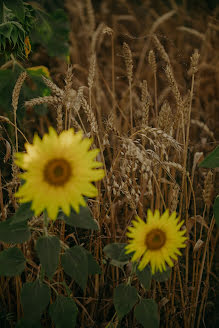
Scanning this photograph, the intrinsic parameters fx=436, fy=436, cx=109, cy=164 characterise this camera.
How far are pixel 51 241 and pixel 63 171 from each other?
0.14 meters

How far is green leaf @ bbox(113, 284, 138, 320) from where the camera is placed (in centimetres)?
77

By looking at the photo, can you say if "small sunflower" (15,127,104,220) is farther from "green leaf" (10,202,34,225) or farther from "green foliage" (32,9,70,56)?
"green foliage" (32,9,70,56)

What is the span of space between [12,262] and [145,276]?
0.24 m

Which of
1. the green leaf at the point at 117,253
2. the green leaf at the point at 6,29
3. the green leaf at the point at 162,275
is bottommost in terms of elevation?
the green leaf at the point at 162,275

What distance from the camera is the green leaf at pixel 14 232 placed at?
2.39 feet

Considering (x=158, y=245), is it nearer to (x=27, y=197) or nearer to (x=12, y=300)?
(x=27, y=197)

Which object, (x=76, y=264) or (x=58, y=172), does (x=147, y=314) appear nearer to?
(x=76, y=264)

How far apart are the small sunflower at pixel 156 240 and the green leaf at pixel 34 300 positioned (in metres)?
0.17

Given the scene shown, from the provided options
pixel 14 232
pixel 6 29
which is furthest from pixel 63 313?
pixel 6 29

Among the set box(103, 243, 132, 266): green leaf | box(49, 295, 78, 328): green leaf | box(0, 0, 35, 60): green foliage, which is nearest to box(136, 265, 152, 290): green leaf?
box(103, 243, 132, 266): green leaf

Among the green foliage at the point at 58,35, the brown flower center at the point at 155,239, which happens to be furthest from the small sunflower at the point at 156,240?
the green foliage at the point at 58,35

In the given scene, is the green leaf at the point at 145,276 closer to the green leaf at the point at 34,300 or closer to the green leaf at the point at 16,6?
the green leaf at the point at 34,300

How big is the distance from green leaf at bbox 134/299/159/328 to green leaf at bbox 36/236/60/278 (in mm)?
221

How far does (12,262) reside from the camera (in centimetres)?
78
